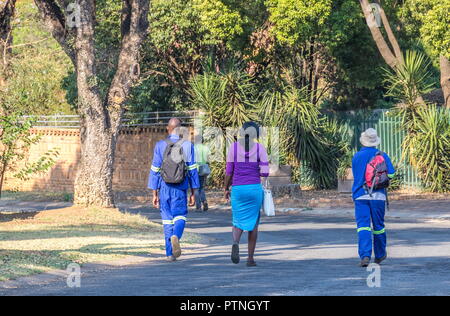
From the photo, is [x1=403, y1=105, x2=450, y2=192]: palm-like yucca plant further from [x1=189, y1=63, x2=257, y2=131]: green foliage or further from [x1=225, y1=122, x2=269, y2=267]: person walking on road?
[x1=225, y1=122, x2=269, y2=267]: person walking on road

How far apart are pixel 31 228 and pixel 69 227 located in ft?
2.17

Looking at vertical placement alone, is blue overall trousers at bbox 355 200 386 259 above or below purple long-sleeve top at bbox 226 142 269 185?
below

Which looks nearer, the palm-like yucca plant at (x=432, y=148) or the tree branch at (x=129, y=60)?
the tree branch at (x=129, y=60)

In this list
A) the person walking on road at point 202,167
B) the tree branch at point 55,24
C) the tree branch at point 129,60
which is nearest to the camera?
the tree branch at point 129,60

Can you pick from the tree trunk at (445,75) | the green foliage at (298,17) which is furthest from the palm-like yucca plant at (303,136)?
the tree trunk at (445,75)

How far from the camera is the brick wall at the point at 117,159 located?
1325 inches

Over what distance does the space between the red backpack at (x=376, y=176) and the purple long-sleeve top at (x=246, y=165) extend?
1.35 meters

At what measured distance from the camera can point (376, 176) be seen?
1296cm

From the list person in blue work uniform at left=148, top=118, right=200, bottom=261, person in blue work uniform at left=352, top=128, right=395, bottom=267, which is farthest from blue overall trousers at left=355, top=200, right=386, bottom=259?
person in blue work uniform at left=148, top=118, right=200, bottom=261

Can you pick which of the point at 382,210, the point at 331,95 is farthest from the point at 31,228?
the point at 331,95

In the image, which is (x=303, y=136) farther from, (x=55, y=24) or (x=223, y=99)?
(x=55, y=24)

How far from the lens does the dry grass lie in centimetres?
1305

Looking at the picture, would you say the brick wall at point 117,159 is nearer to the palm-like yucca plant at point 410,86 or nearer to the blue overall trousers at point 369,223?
the palm-like yucca plant at point 410,86

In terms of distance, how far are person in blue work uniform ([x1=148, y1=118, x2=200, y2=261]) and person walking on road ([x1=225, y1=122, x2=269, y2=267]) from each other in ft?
2.51
